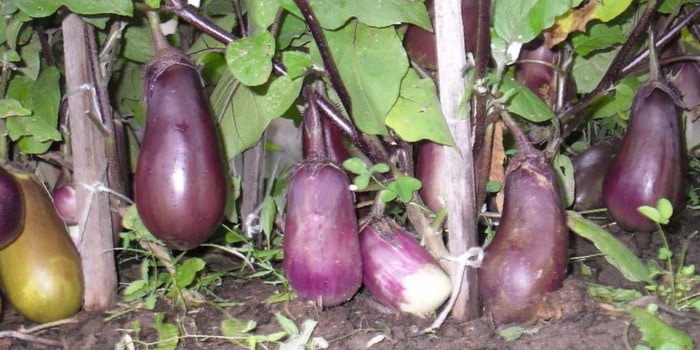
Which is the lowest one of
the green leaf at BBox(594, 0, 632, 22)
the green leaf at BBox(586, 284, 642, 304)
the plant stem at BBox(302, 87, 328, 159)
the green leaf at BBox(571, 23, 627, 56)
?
the green leaf at BBox(586, 284, 642, 304)

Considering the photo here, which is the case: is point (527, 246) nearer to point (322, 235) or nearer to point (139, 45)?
point (322, 235)

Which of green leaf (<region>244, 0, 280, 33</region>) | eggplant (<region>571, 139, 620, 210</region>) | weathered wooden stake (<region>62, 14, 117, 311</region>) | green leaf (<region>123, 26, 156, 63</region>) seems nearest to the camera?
green leaf (<region>244, 0, 280, 33</region>)

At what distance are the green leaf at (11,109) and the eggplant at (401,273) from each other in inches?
16.0

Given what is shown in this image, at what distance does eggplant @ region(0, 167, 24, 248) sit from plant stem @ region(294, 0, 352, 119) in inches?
14.8

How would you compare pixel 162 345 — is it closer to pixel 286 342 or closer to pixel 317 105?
pixel 286 342

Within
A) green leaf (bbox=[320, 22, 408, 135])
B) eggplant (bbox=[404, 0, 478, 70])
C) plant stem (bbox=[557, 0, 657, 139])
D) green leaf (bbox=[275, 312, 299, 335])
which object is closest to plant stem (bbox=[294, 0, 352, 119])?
green leaf (bbox=[320, 22, 408, 135])

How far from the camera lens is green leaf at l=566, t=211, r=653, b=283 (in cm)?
80

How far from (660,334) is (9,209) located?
67cm

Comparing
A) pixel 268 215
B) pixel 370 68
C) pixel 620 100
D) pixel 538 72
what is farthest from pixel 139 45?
pixel 620 100

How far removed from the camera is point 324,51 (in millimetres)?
724

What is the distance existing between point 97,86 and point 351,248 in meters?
0.38

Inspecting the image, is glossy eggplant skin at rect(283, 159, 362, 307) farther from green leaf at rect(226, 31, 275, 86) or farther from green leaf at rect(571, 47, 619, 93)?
green leaf at rect(571, 47, 619, 93)

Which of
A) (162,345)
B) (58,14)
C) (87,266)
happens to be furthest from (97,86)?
(162,345)

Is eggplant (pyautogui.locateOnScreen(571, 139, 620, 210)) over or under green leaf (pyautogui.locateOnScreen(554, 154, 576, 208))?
under
